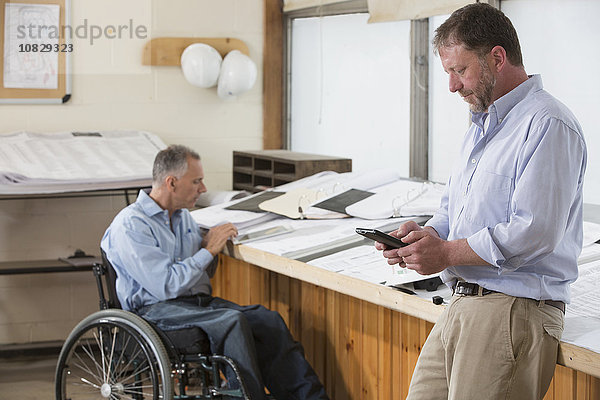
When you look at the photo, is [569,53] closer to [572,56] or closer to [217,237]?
[572,56]

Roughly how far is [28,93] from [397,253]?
10.7 feet

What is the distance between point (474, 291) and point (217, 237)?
1.57 metres

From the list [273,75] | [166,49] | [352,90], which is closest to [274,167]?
[352,90]

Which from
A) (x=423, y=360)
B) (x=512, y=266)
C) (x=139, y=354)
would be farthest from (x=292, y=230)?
(x=512, y=266)

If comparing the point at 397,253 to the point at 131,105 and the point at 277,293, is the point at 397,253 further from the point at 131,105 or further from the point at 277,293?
the point at 131,105

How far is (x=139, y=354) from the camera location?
119 inches

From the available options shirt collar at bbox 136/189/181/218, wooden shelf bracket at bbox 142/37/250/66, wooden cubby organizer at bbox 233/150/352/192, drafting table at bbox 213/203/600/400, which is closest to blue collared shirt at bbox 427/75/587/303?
drafting table at bbox 213/203/600/400

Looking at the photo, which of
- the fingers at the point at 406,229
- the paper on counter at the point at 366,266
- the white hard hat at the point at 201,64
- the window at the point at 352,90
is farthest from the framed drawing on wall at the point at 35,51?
the fingers at the point at 406,229

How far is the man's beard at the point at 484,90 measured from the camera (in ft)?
5.87

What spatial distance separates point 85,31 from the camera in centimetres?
468

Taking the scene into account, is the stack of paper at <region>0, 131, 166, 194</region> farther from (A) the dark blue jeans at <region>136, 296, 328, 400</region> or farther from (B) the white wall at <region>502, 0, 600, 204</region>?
(B) the white wall at <region>502, 0, 600, 204</region>

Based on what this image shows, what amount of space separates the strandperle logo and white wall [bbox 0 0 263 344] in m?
0.03

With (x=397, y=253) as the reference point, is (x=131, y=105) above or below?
above

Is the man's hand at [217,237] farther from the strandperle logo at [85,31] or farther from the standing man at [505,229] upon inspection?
the strandperle logo at [85,31]
